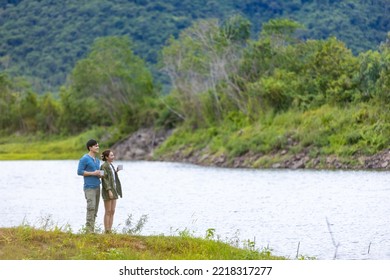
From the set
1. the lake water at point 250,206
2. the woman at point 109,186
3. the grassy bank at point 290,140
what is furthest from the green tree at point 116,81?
the woman at point 109,186

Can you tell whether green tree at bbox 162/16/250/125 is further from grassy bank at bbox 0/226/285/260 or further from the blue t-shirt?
grassy bank at bbox 0/226/285/260

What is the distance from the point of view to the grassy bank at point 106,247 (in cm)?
1655

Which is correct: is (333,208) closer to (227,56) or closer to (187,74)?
(227,56)

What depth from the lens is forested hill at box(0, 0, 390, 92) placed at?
16212cm

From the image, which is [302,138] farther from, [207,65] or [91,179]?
[91,179]

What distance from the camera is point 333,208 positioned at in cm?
3281

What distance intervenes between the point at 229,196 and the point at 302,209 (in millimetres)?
7274

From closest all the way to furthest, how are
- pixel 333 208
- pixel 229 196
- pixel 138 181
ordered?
pixel 333 208
pixel 229 196
pixel 138 181

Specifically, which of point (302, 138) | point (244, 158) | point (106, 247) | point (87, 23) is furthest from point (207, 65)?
point (87, 23)

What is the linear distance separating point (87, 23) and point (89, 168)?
157709 millimetres

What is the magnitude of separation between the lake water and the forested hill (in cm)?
10294

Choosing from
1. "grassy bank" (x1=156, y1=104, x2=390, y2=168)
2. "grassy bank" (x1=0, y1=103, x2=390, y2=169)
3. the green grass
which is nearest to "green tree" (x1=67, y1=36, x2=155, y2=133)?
the green grass

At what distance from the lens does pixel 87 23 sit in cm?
17450

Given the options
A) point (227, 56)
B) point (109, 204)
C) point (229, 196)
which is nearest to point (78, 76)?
point (227, 56)
